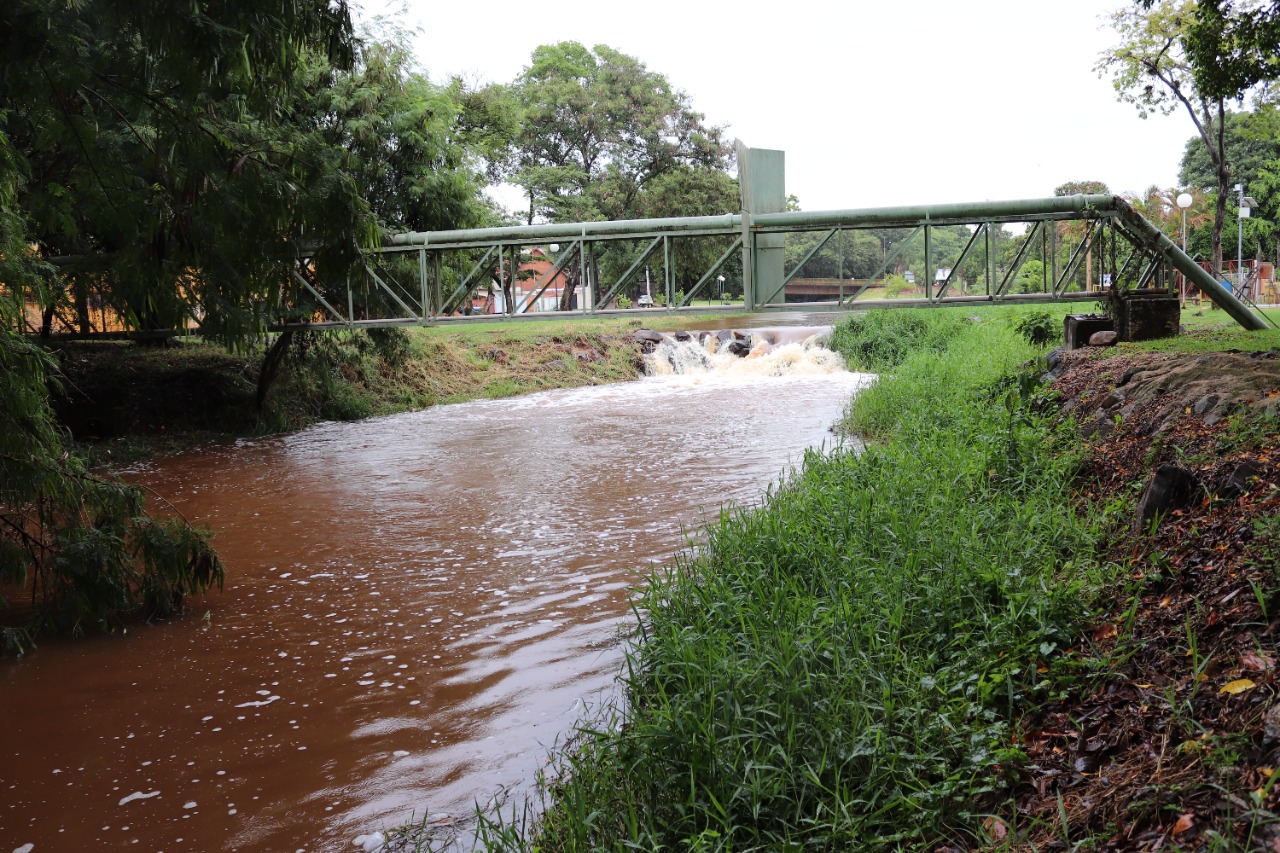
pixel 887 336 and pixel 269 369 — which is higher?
Answer: pixel 887 336

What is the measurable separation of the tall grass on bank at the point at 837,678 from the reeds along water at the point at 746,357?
2217 centimetres

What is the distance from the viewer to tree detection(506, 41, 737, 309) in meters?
46.7

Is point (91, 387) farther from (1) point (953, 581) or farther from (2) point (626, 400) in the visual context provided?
(1) point (953, 581)

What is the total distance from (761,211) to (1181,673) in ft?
47.5

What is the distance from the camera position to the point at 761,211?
17891mm

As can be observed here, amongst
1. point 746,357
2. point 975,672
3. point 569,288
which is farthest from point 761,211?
point 569,288

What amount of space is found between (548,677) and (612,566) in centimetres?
265

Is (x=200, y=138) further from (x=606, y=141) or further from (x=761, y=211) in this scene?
(x=606, y=141)

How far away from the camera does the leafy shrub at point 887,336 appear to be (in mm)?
29203

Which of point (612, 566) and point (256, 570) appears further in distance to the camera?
point (256, 570)

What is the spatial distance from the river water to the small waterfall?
1608cm

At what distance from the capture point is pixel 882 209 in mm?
17625

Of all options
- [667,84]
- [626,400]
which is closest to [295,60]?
[626,400]

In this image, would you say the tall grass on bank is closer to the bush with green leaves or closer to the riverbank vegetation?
the riverbank vegetation
